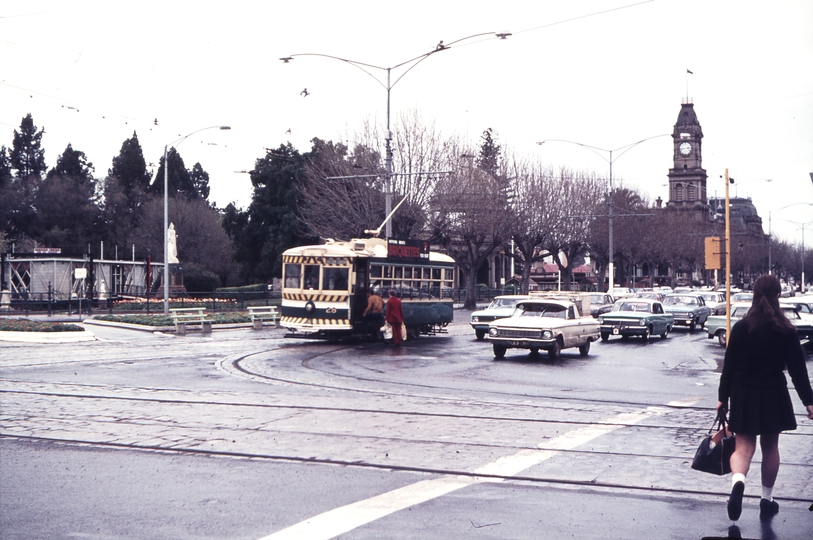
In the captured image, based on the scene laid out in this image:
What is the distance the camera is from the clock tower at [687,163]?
140 meters

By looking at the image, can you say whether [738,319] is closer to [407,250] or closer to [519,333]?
[519,333]

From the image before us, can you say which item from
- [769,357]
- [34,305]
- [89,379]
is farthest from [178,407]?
[34,305]

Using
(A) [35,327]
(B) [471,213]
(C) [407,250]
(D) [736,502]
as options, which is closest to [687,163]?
(B) [471,213]

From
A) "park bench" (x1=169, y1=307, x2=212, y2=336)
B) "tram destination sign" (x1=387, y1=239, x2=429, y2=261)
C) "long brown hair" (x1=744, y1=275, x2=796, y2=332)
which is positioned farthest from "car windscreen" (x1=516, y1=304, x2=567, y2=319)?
"long brown hair" (x1=744, y1=275, x2=796, y2=332)

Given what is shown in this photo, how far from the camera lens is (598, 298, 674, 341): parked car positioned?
29.7 meters

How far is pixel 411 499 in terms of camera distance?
273 inches

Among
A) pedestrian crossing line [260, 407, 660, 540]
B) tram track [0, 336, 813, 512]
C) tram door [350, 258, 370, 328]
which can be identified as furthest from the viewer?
tram door [350, 258, 370, 328]

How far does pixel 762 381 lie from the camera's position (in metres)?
6.31

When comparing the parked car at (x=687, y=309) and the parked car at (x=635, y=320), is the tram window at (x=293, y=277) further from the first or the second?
the parked car at (x=687, y=309)

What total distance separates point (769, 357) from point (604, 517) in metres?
→ 1.68

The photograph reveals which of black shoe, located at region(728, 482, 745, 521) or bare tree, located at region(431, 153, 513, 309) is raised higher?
bare tree, located at region(431, 153, 513, 309)

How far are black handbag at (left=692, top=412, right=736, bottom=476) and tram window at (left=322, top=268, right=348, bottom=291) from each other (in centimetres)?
1989

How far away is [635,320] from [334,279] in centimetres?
1070

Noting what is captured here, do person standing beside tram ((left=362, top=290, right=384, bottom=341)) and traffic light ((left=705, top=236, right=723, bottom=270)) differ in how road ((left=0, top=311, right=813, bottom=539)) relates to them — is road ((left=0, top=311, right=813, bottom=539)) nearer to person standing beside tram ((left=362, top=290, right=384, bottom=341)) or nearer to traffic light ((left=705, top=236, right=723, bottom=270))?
traffic light ((left=705, top=236, right=723, bottom=270))
